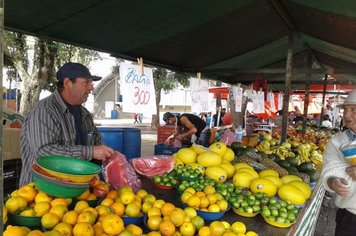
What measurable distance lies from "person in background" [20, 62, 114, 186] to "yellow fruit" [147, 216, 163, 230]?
69 centimetres

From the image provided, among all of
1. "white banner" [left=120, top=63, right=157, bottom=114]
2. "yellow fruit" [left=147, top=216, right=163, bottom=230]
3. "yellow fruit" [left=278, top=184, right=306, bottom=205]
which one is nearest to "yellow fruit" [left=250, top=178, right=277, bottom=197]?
"yellow fruit" [left=278, top=184, right=306, bottom=205]

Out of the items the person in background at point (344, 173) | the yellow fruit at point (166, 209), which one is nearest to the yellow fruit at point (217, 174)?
the person in background at point (344, 173)

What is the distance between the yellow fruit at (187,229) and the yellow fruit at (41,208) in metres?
0.72

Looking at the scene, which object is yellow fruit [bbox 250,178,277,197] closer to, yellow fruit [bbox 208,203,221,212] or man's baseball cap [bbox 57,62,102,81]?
yellow fruit [bbox 208,203,221,212]

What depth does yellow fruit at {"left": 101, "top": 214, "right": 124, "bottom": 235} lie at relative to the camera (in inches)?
55.9

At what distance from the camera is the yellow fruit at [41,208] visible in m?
1.52

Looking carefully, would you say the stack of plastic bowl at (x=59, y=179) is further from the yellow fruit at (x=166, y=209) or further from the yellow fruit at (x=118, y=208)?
the yellow fruit at (x=166, y=209)

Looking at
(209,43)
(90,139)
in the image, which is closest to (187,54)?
(209,43)

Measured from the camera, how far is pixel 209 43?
508 cm

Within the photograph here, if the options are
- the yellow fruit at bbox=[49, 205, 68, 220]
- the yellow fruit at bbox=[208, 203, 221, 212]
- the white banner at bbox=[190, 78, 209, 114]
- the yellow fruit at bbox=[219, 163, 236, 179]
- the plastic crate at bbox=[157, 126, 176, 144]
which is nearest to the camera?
the yellow fruit at bbox=[49, 205, 68, 220]

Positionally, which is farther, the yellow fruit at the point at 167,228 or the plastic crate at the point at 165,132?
the plastic crate at the point at 165,132

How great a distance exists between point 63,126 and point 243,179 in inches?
62.3

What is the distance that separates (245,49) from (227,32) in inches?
62.9

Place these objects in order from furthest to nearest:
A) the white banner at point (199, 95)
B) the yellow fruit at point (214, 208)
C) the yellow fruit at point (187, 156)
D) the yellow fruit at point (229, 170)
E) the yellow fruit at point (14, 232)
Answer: the white banner at point (199, 95), the yellow fruit at point (187, 156), the yellow fruit at point (229, 170), the yellow fruit at point (214, 208), the yellow fruit at point (14, 232)
